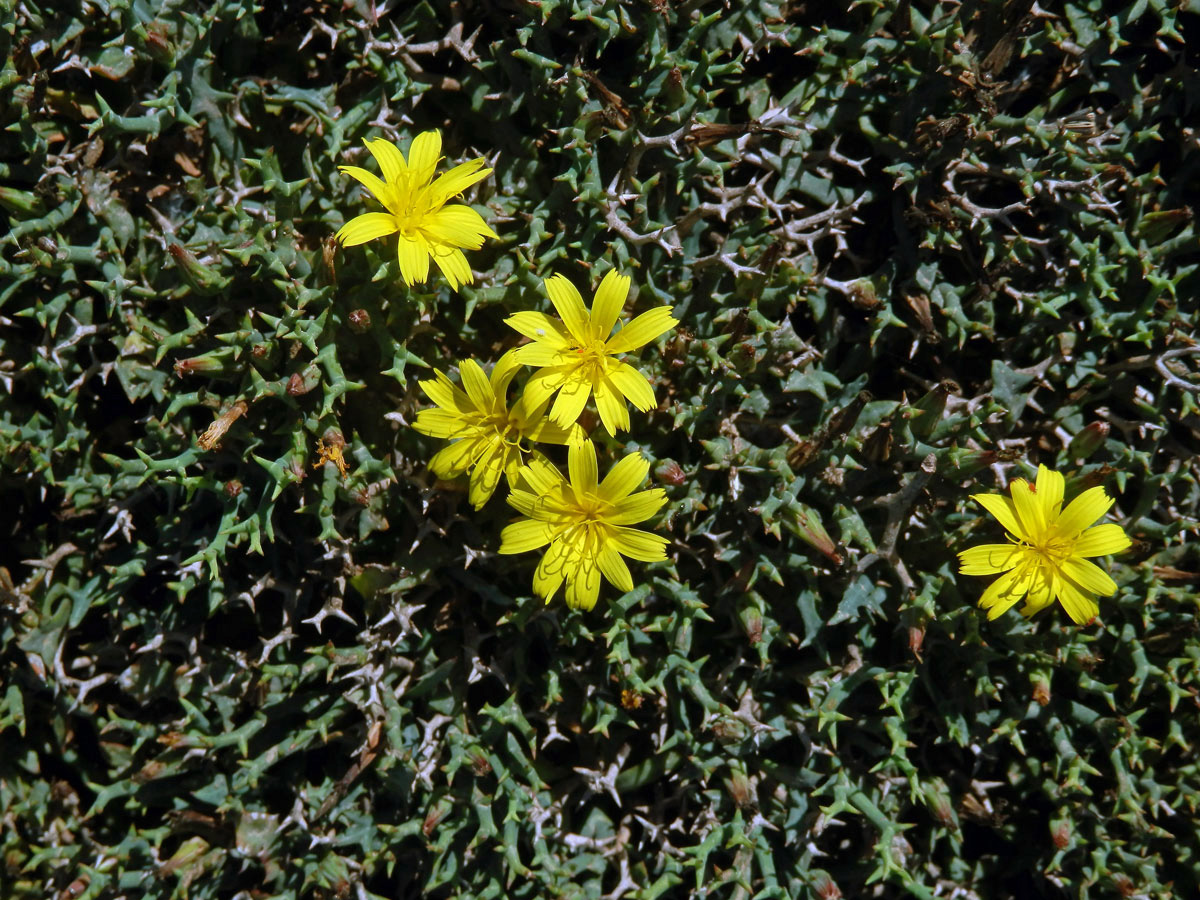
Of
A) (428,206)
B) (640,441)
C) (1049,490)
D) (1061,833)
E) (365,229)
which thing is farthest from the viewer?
(640,441)

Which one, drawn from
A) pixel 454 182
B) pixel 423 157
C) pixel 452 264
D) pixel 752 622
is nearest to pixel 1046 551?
pixel 752 622

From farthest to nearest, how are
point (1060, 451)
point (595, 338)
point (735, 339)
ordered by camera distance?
1. point (1060, 451)
2. point (735, 339)
3. point (595, 338)

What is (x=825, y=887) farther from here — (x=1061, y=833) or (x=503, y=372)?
(x=503, y=372)

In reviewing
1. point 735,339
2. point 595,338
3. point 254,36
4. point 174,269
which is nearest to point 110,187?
point 174,269

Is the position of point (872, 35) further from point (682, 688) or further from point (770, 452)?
point (682, 688)

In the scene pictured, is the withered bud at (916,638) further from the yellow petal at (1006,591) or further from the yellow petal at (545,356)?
the yellow petal at (545,356)

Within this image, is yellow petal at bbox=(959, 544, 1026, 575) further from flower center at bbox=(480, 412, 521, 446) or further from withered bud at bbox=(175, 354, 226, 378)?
withered bud at bbox=(175, 354, 226, 378)
